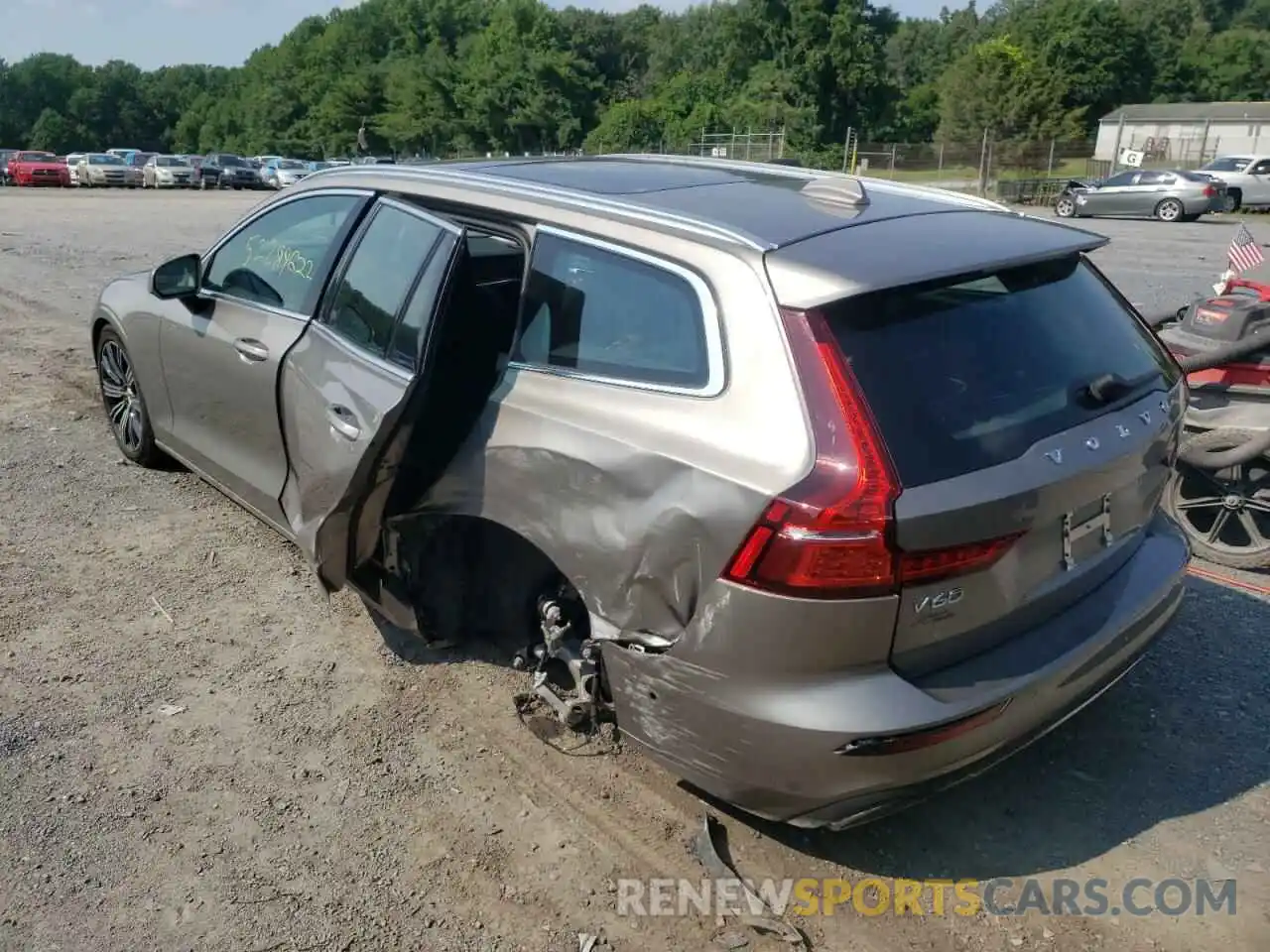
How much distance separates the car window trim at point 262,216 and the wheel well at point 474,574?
1048mm

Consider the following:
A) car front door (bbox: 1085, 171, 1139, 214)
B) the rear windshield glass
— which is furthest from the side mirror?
car front door (bbox: 1085, 171, 1139, 214)

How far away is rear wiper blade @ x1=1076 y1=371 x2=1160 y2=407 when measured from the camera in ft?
9.38

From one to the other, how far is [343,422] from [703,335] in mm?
1403

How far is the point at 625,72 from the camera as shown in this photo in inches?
3885

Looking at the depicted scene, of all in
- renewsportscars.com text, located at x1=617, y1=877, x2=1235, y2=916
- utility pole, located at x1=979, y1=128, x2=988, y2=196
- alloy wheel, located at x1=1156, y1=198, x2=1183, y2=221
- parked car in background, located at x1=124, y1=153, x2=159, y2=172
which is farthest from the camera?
parked car in background, located at x1=124, y1=153, x2=159, y2=172

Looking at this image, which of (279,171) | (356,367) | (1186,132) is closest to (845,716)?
(356,367)

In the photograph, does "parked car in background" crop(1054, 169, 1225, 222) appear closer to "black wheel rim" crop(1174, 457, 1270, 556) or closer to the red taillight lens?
"black wheel rim" crop(1174, 457, 1270, 556)

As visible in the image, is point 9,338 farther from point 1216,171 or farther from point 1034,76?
point 1034,76

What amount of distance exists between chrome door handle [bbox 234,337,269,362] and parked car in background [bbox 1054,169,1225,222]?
28419 mm

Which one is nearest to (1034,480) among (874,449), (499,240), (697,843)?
(874,449)

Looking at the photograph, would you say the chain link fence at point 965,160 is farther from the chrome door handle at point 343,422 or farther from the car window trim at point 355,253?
the chrome door handle at point 343,422

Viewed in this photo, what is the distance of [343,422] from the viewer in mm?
3439

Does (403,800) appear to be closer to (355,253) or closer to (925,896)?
(925,896)

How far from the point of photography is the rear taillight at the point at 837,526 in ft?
7.64
